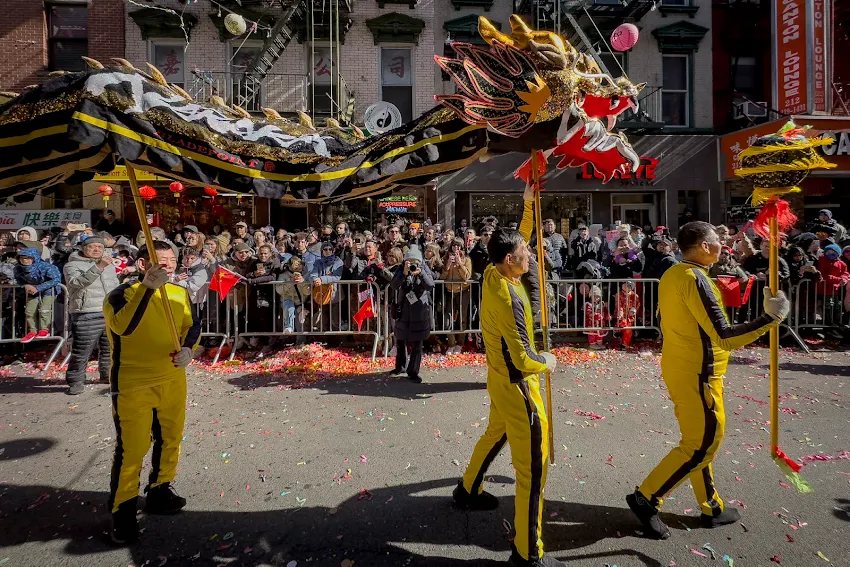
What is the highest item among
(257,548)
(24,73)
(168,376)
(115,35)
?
(115,35)

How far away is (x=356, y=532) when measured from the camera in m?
3.14

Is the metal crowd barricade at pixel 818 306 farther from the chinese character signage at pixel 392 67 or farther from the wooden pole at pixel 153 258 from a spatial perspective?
the chinese character signage at pixel 392 67

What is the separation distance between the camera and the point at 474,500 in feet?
11.1

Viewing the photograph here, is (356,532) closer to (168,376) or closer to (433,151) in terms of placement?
(168,376)

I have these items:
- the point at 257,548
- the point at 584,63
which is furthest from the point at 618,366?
the point at 257,548

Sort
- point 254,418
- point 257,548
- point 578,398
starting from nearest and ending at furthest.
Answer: point 257,548 < point 254,418 < point 578,398

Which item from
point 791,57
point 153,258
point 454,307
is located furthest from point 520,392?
point 791,57

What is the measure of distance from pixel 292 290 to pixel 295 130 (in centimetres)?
465

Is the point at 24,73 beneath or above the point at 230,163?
above

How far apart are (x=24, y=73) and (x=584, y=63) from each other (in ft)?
55.2

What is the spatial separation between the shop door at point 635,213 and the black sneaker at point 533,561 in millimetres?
14073

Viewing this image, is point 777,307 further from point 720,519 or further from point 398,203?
point 398,203

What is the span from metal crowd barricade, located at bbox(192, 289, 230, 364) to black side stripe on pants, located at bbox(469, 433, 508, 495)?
5.47 metres

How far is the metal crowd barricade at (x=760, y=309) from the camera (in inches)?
312
